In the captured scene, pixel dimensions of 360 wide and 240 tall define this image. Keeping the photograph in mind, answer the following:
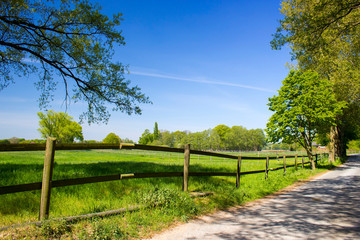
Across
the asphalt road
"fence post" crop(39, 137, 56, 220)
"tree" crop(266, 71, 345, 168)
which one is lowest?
the asphalt road

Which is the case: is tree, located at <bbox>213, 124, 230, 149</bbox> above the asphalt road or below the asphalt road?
above

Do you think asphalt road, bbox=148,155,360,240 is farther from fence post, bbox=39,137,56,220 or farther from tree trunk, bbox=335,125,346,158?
tree trunk, bbox=335,125,346,158

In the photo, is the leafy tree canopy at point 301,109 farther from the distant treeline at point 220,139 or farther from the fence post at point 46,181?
the distant treeline at point 220,139

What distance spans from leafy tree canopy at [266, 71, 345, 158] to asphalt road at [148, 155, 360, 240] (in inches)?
492

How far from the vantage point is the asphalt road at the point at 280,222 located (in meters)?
4.17

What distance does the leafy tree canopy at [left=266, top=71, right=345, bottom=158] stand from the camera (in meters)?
18.3

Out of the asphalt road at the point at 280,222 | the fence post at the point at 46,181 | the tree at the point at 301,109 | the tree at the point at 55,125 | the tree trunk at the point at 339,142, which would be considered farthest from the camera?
the tree at the point at 55,125

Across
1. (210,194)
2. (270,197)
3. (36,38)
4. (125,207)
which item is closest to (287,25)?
(270,197)

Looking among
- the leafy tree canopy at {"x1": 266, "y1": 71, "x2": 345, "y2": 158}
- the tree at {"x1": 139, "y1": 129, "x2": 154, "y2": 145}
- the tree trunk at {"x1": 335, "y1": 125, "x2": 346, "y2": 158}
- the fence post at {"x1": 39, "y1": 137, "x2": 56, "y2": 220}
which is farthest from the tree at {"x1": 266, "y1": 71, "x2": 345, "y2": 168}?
the tree at {"x1": 139, "y1": 129, "x2": 154, "y2": 145}

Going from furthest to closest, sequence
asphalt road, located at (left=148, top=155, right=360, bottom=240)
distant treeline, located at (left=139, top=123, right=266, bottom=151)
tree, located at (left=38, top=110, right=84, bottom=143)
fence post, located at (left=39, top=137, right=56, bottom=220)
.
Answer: distant treeline, located at (left=139, top=123, right=266, bottom=151), tree, located at (left=38, top=110, right=84, bottom=143), asphalt road, located at (left=148, top=155, right=360, bottom=240), fence post, located at (left=39, top=137, right=56, bottom=220)

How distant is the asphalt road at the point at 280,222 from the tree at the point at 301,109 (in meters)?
12.5

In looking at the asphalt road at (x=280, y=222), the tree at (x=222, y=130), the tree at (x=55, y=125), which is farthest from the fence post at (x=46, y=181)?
the tree at (x=222, y=130)

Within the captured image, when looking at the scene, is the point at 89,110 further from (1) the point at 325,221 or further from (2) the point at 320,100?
(2) the point at 320,100

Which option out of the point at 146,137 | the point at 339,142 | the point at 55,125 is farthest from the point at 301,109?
the point at 146,137
